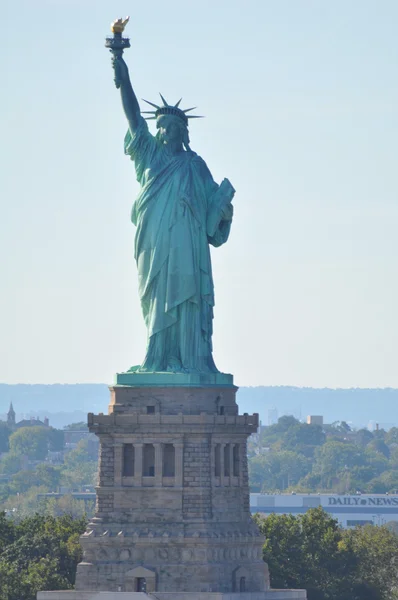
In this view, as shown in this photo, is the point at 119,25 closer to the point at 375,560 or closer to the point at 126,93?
the point at 126,93

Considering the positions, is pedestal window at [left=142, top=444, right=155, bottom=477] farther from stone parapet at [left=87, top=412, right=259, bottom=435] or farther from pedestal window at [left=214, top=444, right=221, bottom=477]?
pedestal window at [left=214, top=444, right=221, bottom=477]

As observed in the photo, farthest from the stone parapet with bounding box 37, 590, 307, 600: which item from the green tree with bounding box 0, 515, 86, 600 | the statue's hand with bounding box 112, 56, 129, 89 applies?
the statue's hand with bounding box 112, 56, 129, 89

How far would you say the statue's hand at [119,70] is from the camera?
81.3 m

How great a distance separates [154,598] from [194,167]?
47.0 ft

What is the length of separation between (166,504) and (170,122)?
488 inches

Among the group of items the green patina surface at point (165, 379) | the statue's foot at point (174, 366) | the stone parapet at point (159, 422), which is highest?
the statue's foot at point (174, 366)

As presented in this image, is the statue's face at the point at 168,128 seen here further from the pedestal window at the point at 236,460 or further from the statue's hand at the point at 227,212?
the pedestal window at the point at 236,460

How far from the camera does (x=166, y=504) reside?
79875 millimetres

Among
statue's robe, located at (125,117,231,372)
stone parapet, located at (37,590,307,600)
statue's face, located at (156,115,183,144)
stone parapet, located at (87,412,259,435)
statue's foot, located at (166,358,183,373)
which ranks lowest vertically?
stone parapet, located at (37,590,307,600)

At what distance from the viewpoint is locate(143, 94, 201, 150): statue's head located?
3250 inches

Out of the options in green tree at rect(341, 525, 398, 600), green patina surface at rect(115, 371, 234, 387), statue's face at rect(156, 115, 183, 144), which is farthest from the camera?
green tree at rect(341, 525, 398, 600)

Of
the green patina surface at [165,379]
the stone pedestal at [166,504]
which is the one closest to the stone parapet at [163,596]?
the stone pedestal at [166,504]

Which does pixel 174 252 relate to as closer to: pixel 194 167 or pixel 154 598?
pixel 194 167

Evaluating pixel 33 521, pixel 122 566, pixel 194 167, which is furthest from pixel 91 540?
pixel 33 521
